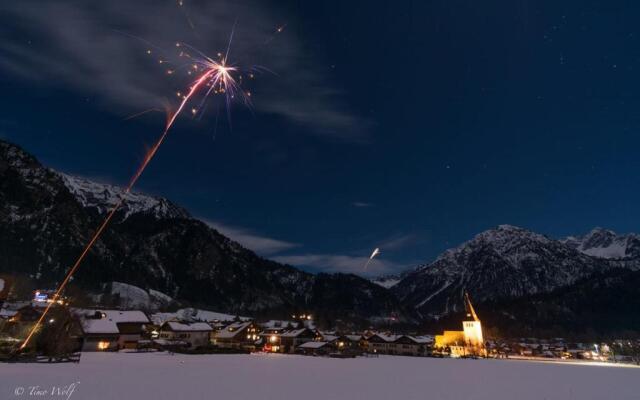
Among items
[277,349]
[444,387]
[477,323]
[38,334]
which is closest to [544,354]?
[477,323]

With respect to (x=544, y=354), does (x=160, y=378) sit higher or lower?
lower

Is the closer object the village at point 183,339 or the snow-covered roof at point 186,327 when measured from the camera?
the village at point 183,339

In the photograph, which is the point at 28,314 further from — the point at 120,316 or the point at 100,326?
the point at 120,316

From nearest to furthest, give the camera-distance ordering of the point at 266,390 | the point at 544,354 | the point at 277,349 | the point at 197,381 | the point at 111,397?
1. the point at 111,397
2. the point at 266,390
3. the point at 197,381
4. the point at 277,349
5. the point at 544,354

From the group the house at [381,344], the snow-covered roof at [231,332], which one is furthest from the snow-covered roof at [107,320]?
the house at [381,344]

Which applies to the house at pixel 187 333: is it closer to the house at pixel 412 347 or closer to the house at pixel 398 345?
the house at pixel 398 345

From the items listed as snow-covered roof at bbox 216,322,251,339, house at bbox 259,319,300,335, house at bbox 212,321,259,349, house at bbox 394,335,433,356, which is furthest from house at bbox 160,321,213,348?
house at bbox 394,335,433,356

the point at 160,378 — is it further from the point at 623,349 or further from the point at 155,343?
the point at 623,349
